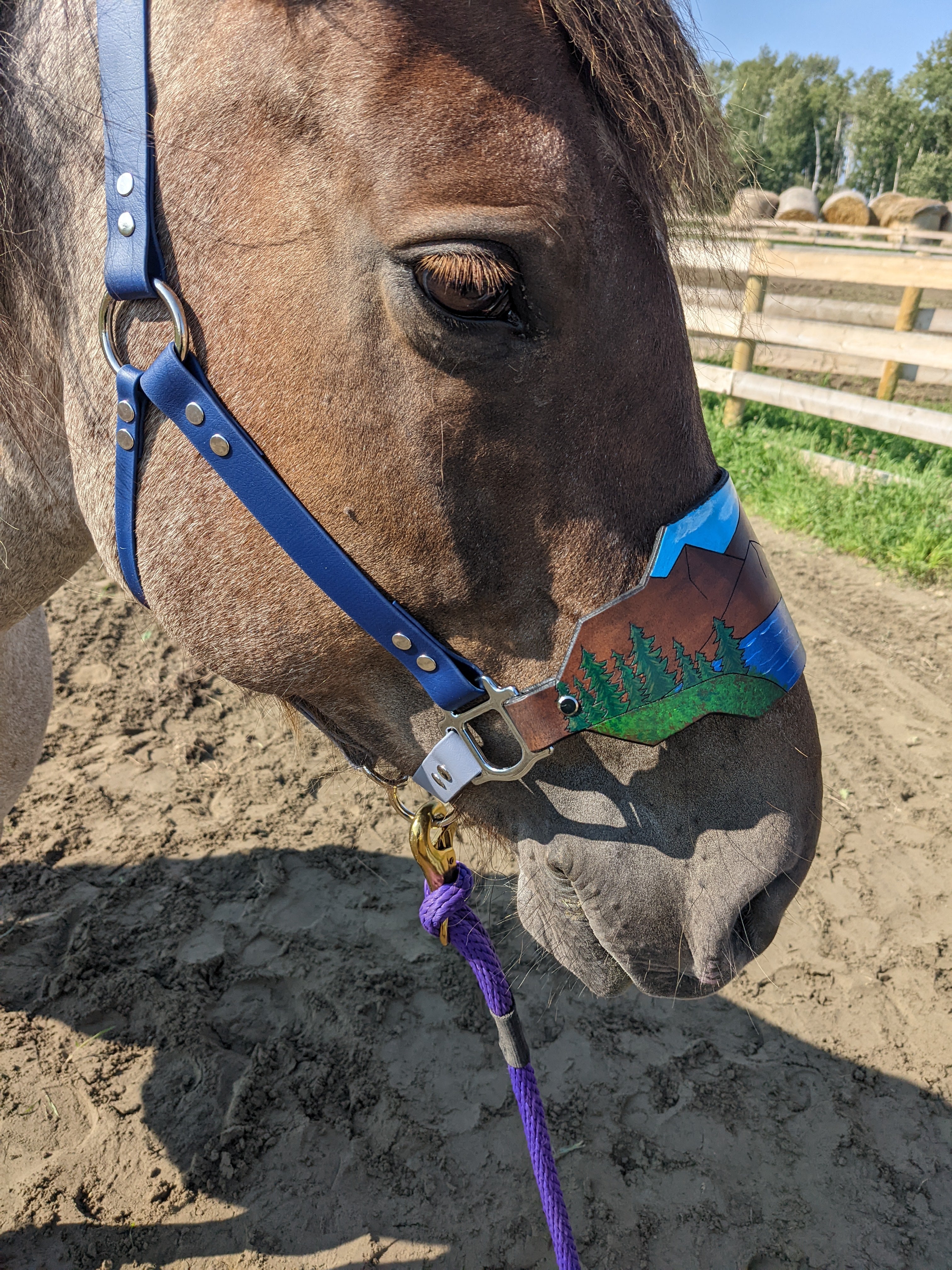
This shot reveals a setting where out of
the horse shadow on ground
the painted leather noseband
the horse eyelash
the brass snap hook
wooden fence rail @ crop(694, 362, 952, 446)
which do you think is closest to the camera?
the horse eyelash

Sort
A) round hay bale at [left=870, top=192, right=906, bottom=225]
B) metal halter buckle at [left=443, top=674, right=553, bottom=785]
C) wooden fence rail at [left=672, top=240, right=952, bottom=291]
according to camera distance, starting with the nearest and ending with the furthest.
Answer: metal halter buckle at [left=443, top=674, right=553, bottom=785]
wooden fence rail at [left=672, top=240, right=952, bottom=291]
round hay bale at [left=870, top=192, right=906, bottom=225]

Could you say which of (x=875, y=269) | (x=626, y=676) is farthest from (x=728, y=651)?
(x=875, y=269)

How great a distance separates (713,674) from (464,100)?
0.88m

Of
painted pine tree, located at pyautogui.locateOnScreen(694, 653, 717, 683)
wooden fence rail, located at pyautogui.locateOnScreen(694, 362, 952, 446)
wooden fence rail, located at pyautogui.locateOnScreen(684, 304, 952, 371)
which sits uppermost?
wooden fence rail, located at pyautogui.locateOnScreen(684, 304, 952, 371)

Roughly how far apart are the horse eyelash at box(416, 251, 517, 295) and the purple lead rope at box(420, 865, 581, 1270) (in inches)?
40.8

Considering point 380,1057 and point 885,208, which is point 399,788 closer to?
point 380,1057

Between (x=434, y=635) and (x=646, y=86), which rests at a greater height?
(x=646, y=86)

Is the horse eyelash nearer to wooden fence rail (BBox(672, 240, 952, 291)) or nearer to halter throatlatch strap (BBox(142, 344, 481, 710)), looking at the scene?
halter throatlatch strap (BBox(142, 344, 481, 710))

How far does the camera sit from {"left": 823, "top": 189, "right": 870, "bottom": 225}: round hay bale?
23.0 meters

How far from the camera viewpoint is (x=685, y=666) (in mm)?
1167

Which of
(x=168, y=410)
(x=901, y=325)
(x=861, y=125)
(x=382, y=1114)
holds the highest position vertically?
(x=861, y=125)

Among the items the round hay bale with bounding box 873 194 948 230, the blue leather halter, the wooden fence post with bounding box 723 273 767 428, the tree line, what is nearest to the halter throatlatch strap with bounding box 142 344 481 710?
the blue leather halter

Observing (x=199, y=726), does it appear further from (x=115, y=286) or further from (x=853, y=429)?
(x=853, y=429)

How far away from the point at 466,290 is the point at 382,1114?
2215 millimetres
